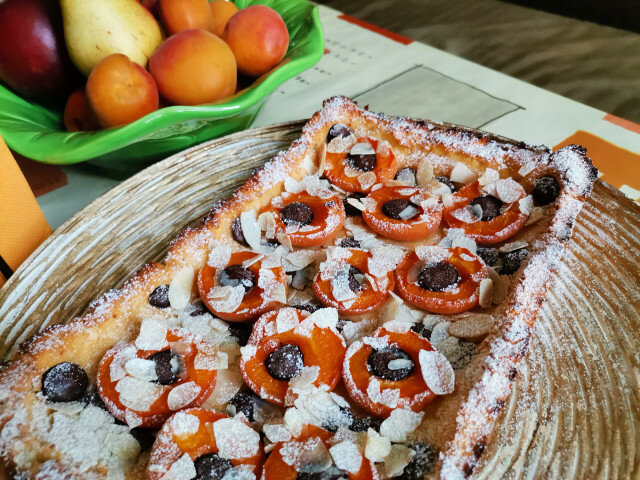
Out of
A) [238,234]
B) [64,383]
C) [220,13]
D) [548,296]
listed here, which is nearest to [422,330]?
[548,296]

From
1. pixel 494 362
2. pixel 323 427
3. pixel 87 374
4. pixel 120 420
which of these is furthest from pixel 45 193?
pixel 494 362

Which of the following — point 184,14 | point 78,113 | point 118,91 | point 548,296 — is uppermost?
point 184,14

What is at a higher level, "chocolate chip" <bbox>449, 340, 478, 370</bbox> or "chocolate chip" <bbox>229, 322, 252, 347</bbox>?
"chocolate chip" <bbox>229, 322, 252, 347</bbox>

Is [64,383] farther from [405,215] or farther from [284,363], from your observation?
[405,215]

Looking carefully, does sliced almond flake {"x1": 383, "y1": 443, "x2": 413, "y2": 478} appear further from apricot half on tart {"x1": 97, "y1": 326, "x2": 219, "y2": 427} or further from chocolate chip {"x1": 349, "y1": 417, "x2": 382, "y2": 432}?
apricot half on tart {"x1": 97, "y1": 326, "x2": 219, "y2": 427}

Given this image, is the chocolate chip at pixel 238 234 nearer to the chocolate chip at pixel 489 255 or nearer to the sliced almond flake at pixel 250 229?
the sliced almond flake at pixel 250 229

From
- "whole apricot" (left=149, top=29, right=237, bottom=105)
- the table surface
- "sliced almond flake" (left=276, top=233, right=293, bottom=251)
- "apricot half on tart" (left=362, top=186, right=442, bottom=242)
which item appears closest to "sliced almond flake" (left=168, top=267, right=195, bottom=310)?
"sliced almond flake" (left=276, top=233, right=293, bottom=251)
